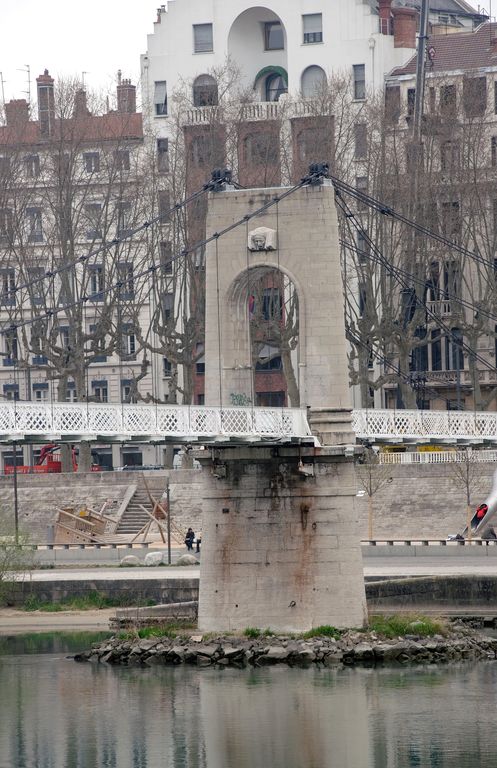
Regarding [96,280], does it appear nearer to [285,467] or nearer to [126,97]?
[126,97]

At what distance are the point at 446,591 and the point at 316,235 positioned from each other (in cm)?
1175

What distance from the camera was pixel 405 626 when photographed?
55125mm

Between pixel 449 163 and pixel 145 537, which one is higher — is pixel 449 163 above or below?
above

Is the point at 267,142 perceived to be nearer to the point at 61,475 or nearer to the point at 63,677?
the point at 61,475

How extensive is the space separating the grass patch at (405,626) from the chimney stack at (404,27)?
148 ft

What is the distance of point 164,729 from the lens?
152 ft

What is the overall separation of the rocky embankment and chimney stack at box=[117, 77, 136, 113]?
4033 cm

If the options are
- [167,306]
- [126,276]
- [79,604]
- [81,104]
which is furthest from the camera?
[167,306]

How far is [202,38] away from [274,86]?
12.6 ft

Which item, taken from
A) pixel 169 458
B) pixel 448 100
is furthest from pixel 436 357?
pixel 169 458

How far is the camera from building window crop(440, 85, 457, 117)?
8669cm

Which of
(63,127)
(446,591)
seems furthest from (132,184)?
(446,591)

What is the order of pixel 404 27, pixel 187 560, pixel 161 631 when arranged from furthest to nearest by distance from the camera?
pixel 404 27 → pixel 187 560 → pixel 161 631

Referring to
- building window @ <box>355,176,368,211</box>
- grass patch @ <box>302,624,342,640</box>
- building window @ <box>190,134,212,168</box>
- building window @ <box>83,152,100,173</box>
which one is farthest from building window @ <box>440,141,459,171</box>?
grass patch @ <box>302,624,342,640</box>
